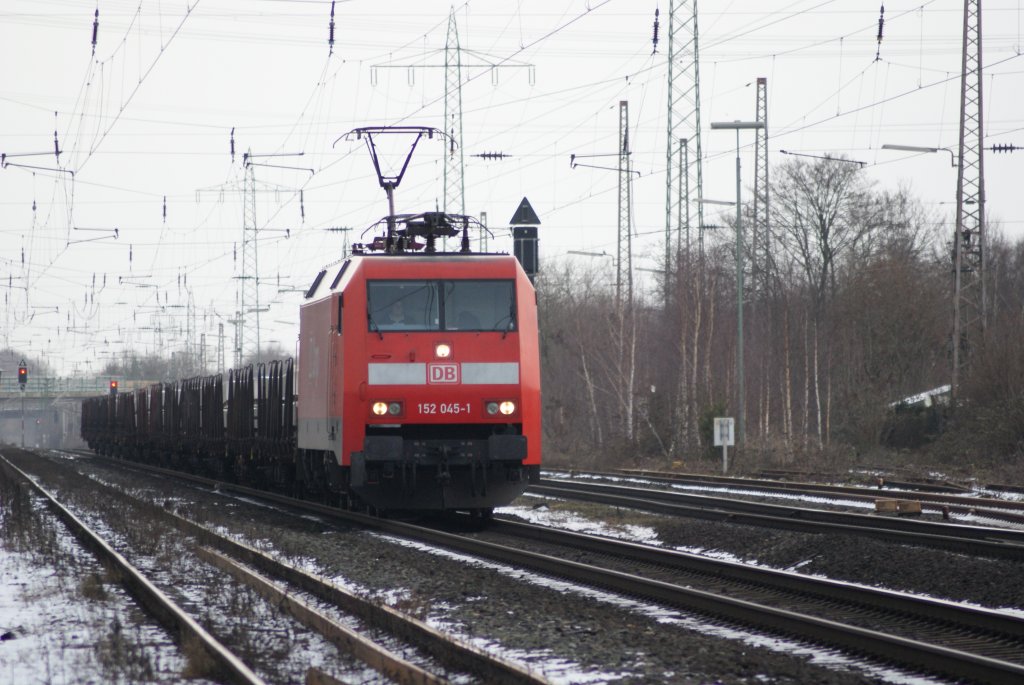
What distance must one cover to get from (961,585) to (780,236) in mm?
50041

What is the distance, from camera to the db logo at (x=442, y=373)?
1609 centimetres

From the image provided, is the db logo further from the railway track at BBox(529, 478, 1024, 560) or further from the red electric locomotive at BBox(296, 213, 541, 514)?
the railway track at BBox(529, 478, 1024, 560)

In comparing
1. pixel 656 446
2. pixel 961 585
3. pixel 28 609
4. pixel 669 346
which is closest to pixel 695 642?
pixel 961 585

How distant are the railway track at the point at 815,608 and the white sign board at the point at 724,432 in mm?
16221

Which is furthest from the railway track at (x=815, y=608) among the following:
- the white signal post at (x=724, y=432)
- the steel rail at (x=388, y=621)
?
the white signal post at (x=724, y=432)

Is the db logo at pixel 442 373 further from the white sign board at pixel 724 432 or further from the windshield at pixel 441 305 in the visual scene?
the white sign board at pixel 724 432

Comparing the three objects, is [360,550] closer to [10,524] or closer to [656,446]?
[10,524]

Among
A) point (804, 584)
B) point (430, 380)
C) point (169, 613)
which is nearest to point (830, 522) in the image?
point (430, 380)

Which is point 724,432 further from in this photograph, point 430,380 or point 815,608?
point 815,608

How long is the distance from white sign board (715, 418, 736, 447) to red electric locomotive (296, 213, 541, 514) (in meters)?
14.1

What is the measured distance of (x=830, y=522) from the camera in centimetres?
1673

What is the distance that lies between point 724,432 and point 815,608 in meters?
20.7

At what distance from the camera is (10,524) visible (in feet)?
59.0

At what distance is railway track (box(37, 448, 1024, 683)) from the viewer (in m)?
7.57
